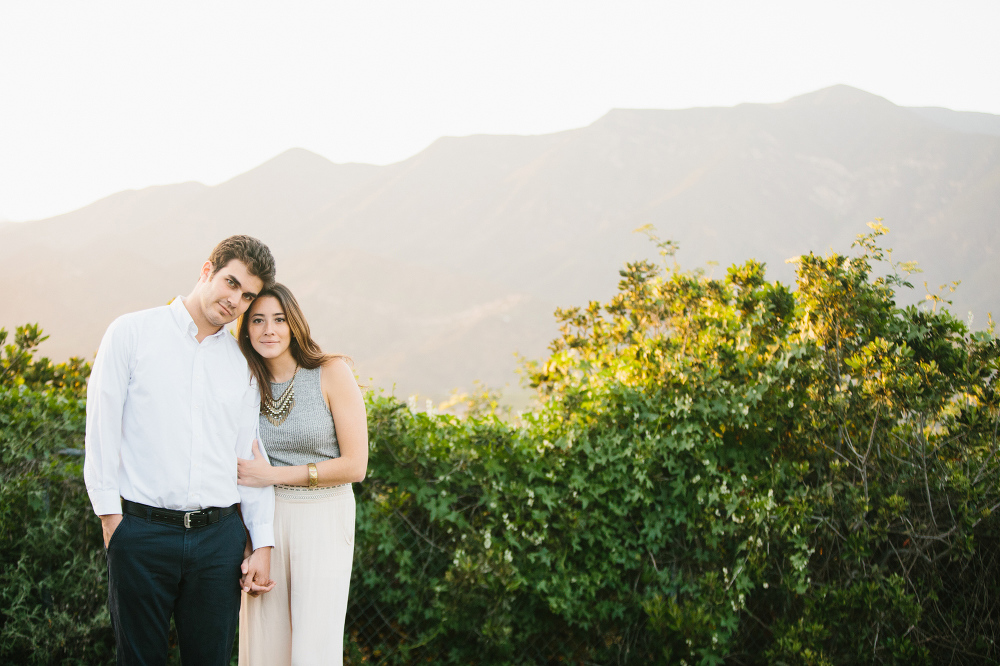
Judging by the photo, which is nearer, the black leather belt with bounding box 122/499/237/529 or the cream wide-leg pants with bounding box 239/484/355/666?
the black leather belt with bounding box 122/499/237/529

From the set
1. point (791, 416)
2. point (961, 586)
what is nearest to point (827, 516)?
point (791, 416)

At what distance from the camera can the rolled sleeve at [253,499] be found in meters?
2.28

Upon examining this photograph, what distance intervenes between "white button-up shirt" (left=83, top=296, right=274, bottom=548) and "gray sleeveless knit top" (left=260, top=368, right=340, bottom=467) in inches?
6.4

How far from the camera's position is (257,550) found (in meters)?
2.27

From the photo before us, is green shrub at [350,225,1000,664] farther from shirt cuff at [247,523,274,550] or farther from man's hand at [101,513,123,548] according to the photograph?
man's hand at [101,513,123,548]

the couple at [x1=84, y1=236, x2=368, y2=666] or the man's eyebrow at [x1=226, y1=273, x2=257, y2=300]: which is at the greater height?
the man's eyebrow at [x1=226, y1=273, x2=257, y2=300]

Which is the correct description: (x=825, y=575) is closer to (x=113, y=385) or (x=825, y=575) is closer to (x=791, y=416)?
(x=791, y=416)

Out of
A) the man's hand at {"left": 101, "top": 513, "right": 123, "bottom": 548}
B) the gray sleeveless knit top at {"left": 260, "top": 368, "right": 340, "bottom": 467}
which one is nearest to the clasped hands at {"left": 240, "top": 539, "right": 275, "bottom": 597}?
the gray sleeveless knit top at {"left": 260, "top": 368, "right": 340, "bottom": 467}

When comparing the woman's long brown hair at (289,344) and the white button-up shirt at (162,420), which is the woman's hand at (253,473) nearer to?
the white button-up shirt at (162,420)

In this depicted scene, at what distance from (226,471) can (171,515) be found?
213 mm

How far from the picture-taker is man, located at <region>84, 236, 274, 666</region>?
2055 millimetres

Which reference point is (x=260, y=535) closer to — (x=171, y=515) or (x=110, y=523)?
(x=171, y=515)

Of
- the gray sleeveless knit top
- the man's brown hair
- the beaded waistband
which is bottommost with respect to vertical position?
the beaded waistband

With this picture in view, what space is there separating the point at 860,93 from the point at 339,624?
8349cm
